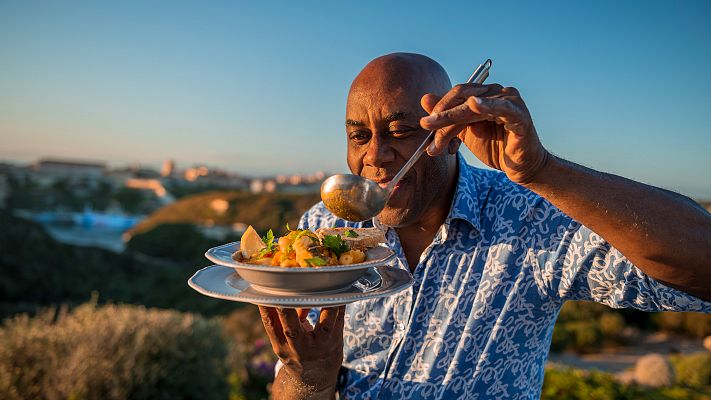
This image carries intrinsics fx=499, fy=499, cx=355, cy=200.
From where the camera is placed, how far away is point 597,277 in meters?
2.13

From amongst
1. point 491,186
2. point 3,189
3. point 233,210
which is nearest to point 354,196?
point 491,186

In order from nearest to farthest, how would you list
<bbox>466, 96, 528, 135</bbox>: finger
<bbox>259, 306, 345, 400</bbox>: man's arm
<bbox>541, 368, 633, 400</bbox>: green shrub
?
<bbox>466, 96, 528, 135</bbox>: finger → <bbox>259, 306, 345, 400</bbox>: man's arm → <bbox>541, 368, 633, 400</bbox>: green shrub

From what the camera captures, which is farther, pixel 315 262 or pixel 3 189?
pixel 3 189

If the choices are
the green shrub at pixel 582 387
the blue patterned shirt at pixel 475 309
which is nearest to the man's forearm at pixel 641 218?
the blue patterned shirt at pixel 475 309

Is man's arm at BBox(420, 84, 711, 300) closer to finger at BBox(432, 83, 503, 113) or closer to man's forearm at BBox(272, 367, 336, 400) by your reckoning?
finger at BBox(432, 83, 503, 113)

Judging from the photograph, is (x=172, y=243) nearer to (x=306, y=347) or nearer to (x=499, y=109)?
(x=306, y=347)

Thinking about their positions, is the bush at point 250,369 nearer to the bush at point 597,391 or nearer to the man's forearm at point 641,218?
the bush at point 597,391

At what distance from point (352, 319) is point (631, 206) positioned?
1.63 meters

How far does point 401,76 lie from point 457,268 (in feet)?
3.51

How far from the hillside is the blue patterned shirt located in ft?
116

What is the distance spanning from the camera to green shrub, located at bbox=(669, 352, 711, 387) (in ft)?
28.6

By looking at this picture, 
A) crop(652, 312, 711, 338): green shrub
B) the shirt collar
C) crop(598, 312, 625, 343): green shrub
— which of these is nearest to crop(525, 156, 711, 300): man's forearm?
the shirt collar

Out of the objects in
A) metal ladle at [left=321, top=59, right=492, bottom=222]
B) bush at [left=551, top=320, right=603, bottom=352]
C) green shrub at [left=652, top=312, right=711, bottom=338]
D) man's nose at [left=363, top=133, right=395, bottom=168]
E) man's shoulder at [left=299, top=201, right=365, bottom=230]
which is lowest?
bush at [left=551, top=320, right=603, bottom=352]

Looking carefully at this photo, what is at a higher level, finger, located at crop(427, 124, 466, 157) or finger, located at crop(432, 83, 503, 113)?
finger, located at crop(432, 83, 503, 113)
